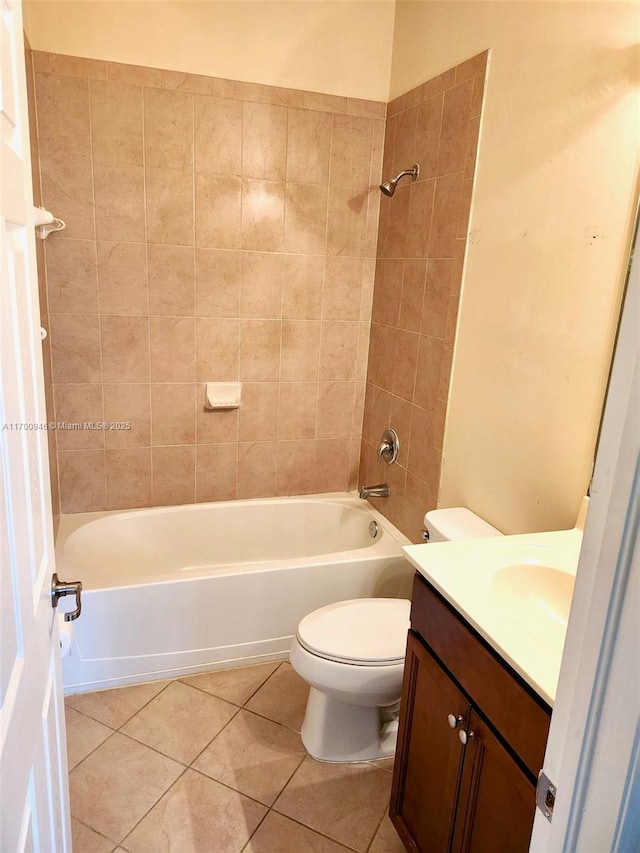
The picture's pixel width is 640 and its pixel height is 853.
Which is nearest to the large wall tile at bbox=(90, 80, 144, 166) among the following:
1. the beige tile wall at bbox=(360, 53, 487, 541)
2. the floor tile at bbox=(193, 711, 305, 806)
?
the beige tile wall at bbox=(360, 53, 487, 541)

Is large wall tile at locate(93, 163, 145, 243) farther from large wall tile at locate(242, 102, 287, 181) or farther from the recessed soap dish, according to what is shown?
the recessed soap dish

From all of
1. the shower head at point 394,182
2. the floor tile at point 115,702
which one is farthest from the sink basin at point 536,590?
the shower head at point 394,182

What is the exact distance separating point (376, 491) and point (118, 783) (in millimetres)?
1547

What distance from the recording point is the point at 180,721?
80.6 inches

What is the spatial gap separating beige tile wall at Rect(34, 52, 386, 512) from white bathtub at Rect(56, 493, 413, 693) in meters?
0.15

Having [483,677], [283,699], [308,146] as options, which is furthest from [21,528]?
[308,146]

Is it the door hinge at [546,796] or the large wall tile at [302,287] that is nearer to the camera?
the door hinge at [546,796]

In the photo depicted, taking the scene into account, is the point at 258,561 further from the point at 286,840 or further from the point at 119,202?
the point at 119,202

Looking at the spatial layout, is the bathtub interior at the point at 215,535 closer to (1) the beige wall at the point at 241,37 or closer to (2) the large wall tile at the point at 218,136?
(2) the large wall tile at the point at 218,136

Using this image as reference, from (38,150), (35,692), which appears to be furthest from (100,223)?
(35,692)

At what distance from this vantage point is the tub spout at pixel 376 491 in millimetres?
2746

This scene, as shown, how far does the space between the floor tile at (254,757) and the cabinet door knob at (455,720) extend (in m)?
0.82

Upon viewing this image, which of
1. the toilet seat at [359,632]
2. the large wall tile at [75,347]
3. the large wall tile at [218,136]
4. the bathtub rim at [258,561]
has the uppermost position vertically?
the large wall tile at [218,136]

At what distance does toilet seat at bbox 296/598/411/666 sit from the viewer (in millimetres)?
1726
